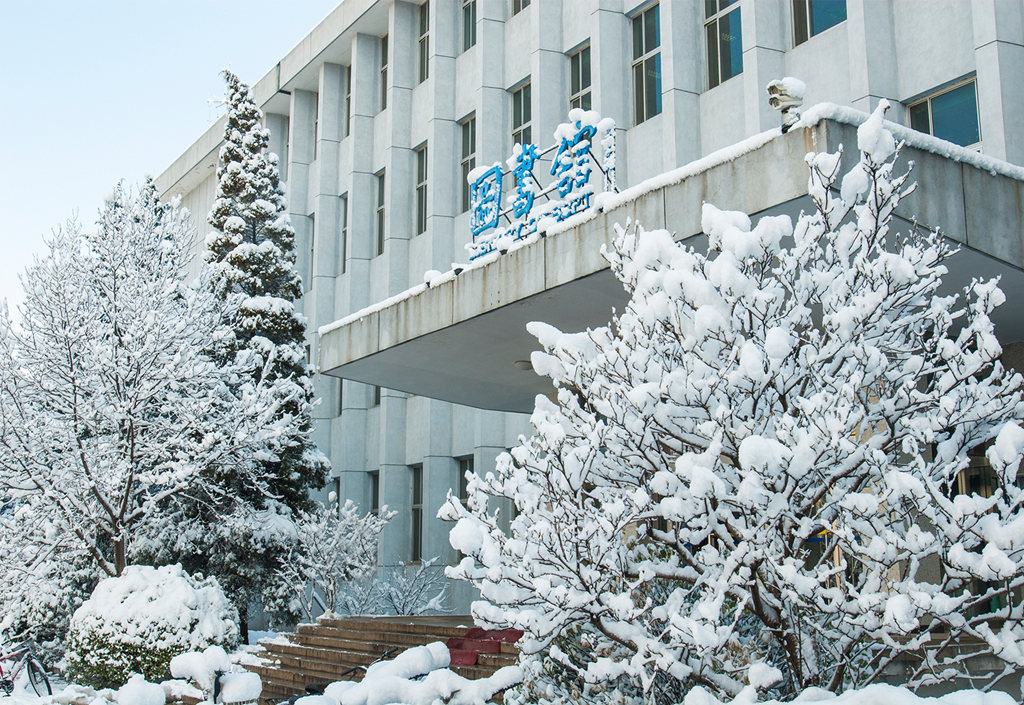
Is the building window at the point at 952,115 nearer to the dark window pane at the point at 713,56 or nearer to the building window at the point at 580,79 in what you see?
the dark window pane at the point at 713,56

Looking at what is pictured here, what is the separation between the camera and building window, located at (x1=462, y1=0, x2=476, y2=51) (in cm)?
2344

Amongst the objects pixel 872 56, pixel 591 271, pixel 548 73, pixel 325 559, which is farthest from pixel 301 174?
pixel 591 271

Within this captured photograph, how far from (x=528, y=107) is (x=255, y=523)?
31.7 feet

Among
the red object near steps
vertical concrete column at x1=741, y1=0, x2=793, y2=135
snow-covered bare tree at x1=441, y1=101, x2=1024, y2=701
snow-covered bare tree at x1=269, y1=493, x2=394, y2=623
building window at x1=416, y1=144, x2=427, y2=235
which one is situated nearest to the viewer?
snow-covered bare tree at x1=441, y1=101, x2=1024, y2=701

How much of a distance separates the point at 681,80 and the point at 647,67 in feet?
5.33

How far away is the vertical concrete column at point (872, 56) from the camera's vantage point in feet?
45.8

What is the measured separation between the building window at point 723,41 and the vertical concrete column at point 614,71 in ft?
5.86

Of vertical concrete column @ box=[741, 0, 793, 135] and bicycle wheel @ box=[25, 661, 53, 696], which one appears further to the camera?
vertical concrete column @ box=[741, 0, 793, 135]

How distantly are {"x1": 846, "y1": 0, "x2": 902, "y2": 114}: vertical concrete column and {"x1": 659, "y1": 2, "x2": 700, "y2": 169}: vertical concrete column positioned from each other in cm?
303

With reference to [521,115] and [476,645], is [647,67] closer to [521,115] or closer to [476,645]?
[521,115]

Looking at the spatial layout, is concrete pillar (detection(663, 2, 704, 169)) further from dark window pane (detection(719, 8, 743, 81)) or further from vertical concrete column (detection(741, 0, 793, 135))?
vertical concrete column (detection(741, 0, 793, 135))

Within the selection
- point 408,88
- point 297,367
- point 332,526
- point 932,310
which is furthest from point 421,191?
point 932,310

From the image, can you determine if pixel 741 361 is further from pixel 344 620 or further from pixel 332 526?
pixel 332 526

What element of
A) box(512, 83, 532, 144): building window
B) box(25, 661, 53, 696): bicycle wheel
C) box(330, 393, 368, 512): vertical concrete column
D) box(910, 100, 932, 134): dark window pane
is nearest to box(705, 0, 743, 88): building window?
box(910, 100, 932, 134): dark window pane
